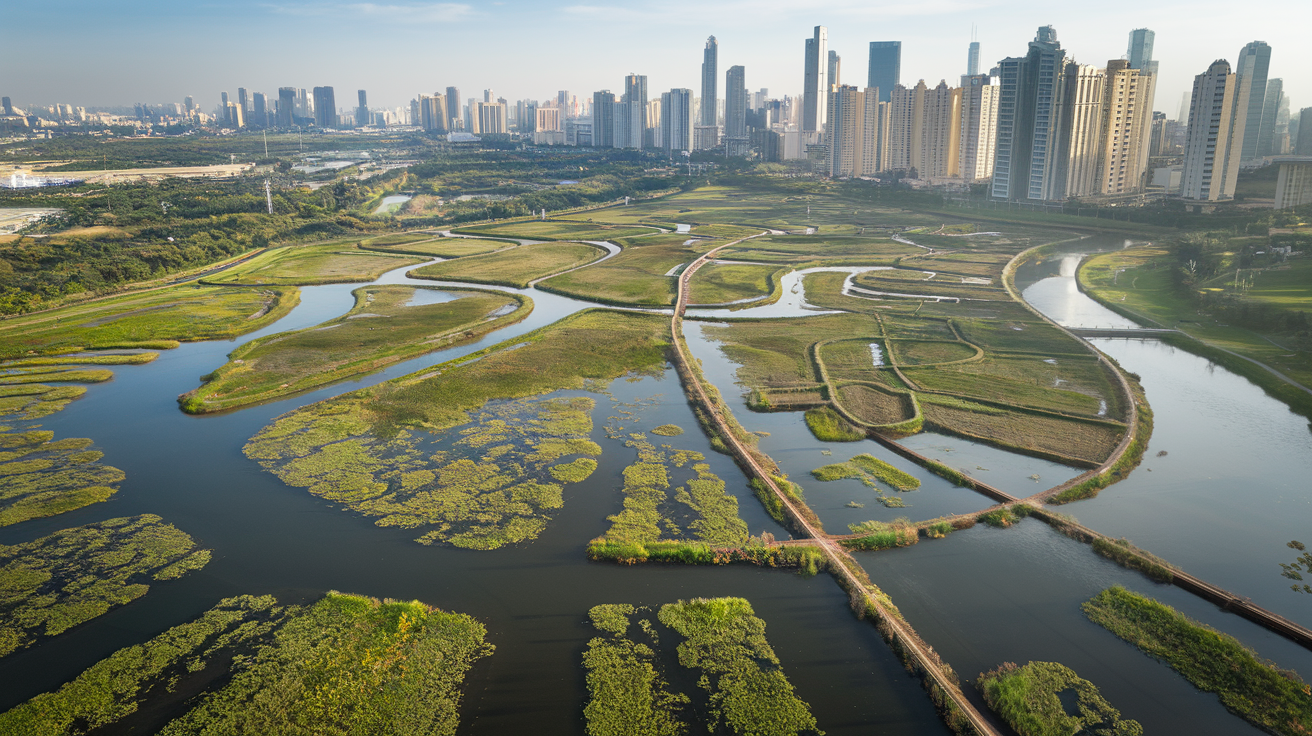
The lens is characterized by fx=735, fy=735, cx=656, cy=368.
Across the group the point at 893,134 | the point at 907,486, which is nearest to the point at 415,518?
the point at 907,486

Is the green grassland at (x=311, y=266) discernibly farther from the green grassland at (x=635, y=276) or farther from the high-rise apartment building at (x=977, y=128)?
the high-rise apartment building at (x=977, y=128)

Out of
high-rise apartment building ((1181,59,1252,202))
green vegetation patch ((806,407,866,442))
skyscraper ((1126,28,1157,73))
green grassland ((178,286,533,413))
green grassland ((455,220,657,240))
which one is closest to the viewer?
green vegetation patch ((806,407,866,442))

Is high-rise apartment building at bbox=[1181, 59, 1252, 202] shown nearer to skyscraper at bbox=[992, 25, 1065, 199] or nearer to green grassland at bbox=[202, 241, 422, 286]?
skyscraper at bbox=[992, 25, 1065, 199]

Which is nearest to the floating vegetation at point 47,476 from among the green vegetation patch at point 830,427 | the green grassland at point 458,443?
the green grassland at point 458,443

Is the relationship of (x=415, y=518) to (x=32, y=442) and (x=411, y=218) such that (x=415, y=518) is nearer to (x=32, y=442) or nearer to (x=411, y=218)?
(x=32, y=442)

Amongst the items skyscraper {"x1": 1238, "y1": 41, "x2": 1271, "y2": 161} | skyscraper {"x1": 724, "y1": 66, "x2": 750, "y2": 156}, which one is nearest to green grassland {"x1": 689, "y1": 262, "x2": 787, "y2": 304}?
skyscraper {"x1": 1238, "y1": 41, "x2": 1271, "y2": 161}
